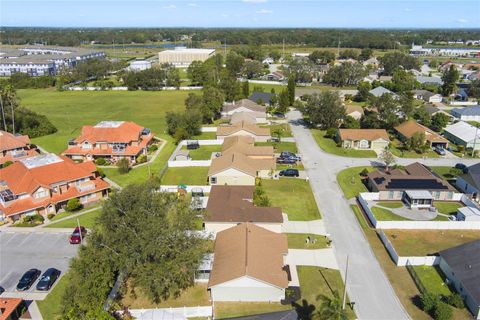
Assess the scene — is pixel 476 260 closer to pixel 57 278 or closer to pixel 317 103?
pixel 57 278

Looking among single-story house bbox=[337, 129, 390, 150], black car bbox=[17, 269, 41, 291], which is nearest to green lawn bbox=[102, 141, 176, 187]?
black car bbox=[17, 269, 41, 291]

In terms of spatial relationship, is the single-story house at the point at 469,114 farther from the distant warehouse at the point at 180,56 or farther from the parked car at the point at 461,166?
the distant warehouse at the point at 180,56

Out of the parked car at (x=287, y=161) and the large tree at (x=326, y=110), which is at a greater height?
the large tree at (x=326, y=110)

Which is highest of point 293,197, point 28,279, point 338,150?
point 338,150

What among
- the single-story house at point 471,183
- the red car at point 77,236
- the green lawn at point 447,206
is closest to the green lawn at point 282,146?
the green lawn at point 447,206

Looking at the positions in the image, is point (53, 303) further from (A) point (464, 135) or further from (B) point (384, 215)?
(A) point (464, 135)

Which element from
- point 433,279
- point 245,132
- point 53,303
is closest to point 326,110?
point 245,132

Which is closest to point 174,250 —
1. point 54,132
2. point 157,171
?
point 157,171
